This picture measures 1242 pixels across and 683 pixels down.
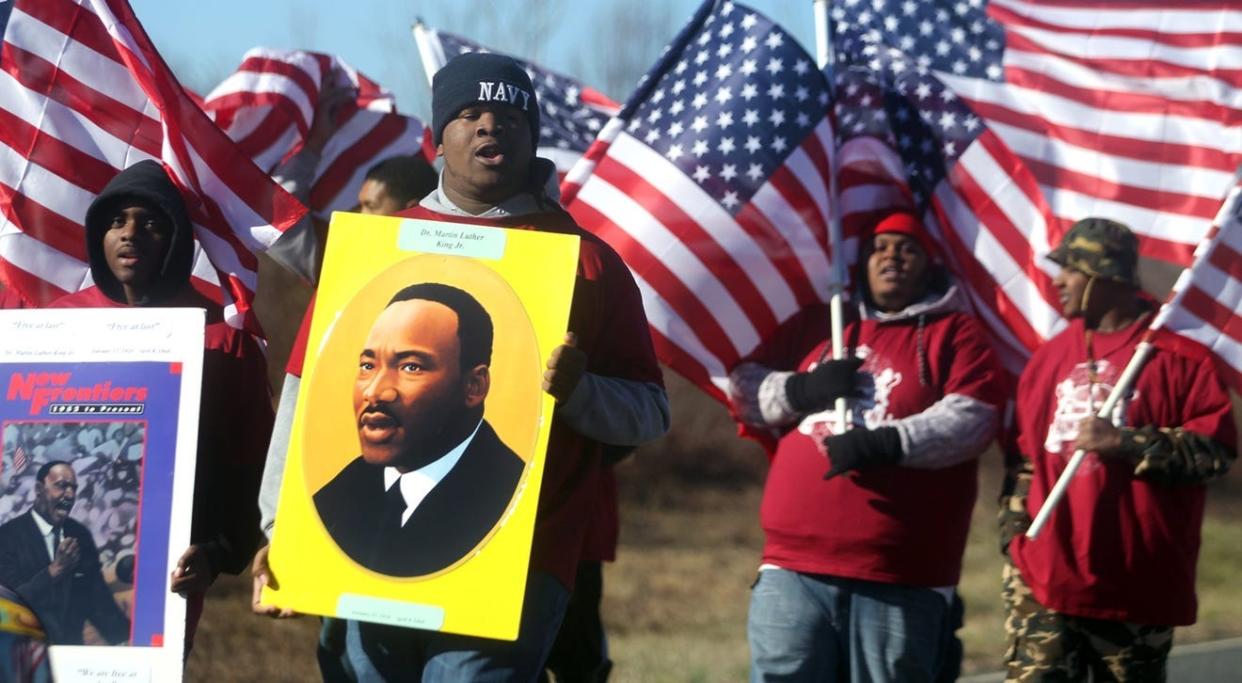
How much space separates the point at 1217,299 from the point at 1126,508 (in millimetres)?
773

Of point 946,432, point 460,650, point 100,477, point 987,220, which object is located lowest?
point 460,650

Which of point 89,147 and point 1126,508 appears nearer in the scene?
point 89,147

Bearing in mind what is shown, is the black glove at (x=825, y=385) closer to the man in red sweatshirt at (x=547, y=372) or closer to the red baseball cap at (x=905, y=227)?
the red baseball cap at (x=905, y=227)

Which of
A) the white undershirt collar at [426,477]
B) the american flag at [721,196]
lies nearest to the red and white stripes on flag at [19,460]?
the white undershirt collar at [426,477]

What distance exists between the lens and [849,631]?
5.76 metres

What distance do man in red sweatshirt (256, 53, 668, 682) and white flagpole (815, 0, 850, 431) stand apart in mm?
1795

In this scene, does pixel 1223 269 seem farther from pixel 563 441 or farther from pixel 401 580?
pixel 401 580

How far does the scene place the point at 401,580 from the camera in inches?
154

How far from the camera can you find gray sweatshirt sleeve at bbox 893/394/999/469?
18.6 feet

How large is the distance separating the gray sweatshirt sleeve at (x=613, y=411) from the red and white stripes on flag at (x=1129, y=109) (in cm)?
284

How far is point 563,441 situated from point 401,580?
1.63ft

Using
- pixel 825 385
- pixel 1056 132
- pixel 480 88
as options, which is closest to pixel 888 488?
pixel 825 385

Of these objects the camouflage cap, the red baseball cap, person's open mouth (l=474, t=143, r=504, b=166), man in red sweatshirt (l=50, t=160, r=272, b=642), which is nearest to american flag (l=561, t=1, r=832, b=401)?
the red baseball cap

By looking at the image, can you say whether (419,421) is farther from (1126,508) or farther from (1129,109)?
(1129,109)
